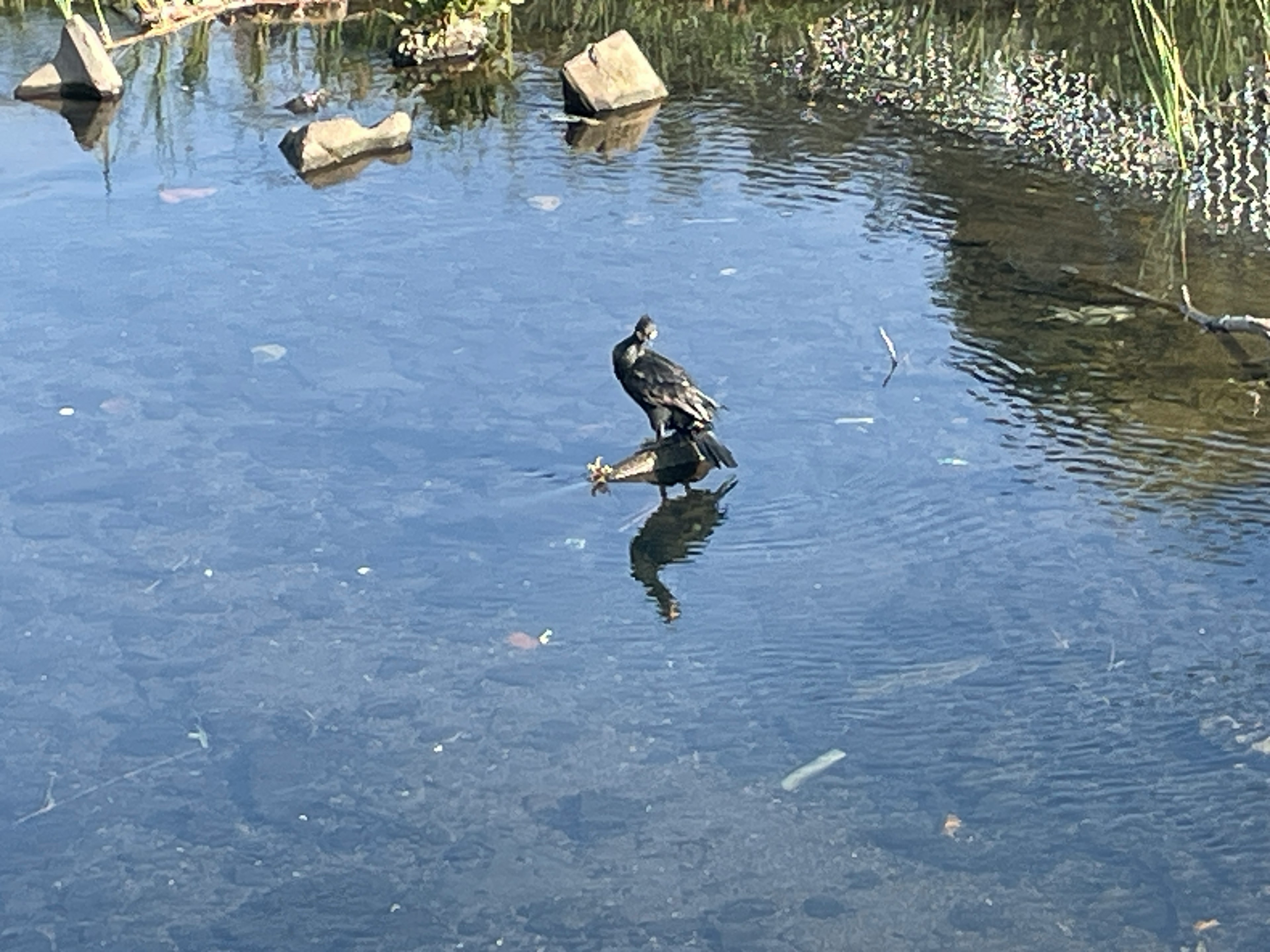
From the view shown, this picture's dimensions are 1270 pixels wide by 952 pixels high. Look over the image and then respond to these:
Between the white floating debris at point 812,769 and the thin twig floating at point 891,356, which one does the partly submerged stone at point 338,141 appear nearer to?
the thin twig floating at point 891,356

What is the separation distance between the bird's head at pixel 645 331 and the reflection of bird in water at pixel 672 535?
52 centimetres

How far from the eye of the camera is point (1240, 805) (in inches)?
175

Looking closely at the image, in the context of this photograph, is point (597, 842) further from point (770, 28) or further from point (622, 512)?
point (770, 28)

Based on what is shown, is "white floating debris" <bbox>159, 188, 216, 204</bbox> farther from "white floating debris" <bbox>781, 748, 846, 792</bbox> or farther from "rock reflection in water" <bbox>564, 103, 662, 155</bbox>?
"white floating debris" <bbox>781, 748, 846, 792</bbox>

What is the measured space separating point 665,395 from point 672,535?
1.61 feet

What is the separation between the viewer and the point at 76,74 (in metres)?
10.3

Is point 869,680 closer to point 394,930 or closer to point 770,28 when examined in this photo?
point 394,930

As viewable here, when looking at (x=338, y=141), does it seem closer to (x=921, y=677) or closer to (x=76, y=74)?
(x=76, y=74)

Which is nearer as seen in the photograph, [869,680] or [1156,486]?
[869,680]

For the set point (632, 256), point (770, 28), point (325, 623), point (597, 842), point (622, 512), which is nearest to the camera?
point (597, 842)

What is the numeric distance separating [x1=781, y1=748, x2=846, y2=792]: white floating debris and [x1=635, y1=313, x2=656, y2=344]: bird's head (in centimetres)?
189

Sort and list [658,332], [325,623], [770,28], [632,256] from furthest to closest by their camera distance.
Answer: [770,28]
[632,256]
[658,332]
[325,623]

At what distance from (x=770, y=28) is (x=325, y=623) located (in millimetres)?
7320

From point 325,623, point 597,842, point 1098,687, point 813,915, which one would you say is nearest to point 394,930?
point 597,842
